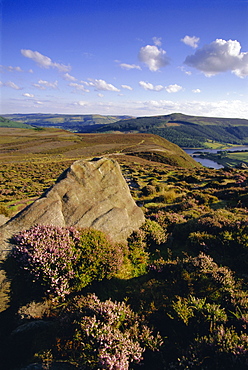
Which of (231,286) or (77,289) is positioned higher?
(231,286)

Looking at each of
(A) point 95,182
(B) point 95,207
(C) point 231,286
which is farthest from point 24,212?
(C) point 231,286

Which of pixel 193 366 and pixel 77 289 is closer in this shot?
pixel 193 366

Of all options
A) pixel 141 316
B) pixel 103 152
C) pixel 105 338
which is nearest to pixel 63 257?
pixel 105 338

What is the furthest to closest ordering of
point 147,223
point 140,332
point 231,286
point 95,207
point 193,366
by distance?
point 147,223 < point 95,207 < point 231,286 < point 140,332 < point 193,366

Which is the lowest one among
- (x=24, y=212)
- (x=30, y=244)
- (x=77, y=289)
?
(x=77, y=289)

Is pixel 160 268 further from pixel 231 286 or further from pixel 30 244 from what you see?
pixel 30 244

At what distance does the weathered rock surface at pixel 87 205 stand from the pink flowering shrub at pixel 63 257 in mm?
694

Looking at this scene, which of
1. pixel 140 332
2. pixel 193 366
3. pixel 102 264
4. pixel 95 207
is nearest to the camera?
pixel 193 366

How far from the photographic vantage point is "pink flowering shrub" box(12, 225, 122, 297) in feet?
18.7

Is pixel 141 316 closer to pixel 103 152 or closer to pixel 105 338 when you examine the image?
pixel 105 338

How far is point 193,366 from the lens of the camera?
11.7ft

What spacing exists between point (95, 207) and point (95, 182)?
1.56 metres

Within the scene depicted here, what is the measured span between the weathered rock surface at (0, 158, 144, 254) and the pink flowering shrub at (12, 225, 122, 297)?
0.69 metres

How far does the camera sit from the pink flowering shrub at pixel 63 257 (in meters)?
5.71
